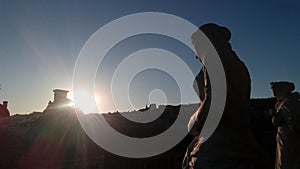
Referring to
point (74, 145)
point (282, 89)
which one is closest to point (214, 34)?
point (282, 89)

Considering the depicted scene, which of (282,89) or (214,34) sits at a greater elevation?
(214,34)

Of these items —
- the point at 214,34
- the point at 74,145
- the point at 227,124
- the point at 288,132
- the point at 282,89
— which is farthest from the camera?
the point at 74,145

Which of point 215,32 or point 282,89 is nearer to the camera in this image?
point 215,32

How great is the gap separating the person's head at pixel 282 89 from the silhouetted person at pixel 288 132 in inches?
4.5

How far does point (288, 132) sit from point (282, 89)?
59cm

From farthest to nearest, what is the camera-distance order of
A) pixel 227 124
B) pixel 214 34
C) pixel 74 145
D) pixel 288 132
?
1. pixel 74 145
2. pixel 288 132
3. pixel 214 34
4. pixel 227 124

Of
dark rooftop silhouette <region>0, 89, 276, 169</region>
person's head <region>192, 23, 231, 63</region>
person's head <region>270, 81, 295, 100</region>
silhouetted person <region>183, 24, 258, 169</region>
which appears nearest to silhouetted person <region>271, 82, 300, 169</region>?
person's head <region>270, 81, 295, 100</region>

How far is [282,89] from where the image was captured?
11.2 feet

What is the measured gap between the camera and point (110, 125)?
452 inches

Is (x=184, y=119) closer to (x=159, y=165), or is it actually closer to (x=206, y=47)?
(x=159, y=165)

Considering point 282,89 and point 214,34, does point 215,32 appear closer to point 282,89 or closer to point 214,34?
point 214,34

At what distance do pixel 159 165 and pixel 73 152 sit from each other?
134 inches

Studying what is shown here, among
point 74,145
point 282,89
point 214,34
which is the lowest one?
point 74,145

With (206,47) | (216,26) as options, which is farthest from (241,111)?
(216,26)
